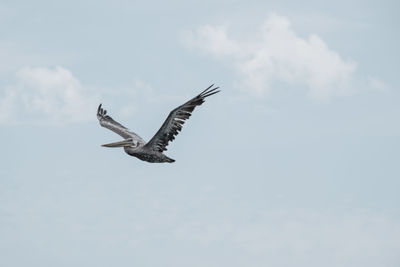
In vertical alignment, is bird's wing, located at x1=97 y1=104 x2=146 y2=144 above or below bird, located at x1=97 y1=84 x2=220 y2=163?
above

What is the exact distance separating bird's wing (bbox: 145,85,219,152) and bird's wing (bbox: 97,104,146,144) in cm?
183

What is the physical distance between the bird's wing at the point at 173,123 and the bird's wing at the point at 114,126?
1826mm

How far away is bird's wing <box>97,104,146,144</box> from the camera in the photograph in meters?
27.5

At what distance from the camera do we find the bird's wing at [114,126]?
90.4 feet

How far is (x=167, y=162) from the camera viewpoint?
25.0 metres

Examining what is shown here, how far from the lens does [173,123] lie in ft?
77.8

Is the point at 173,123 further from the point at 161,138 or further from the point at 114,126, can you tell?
the point at 114,126

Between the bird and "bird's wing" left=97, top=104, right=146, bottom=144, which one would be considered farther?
"bird's wing" left=97, top=104, right=146, bottom=144

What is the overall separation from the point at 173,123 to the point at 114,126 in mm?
6865

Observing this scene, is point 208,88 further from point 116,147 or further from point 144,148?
point 116,147

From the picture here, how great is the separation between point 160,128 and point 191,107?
1.62 m

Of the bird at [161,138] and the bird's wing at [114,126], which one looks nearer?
the bird at [161,138]

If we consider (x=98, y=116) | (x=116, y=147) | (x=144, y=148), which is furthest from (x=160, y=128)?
(x=98, y=116)

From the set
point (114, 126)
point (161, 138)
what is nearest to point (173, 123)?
point (161, 138)
